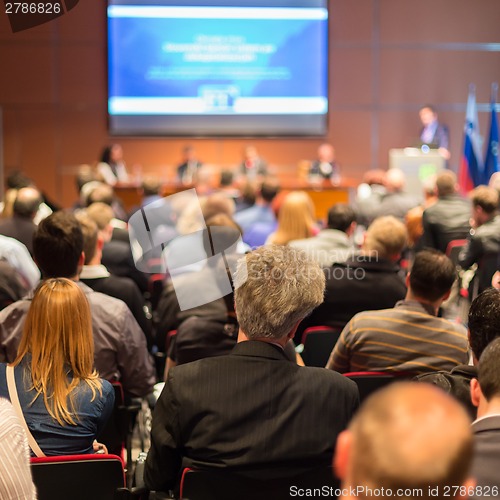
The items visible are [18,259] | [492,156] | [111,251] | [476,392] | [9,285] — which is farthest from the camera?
[492,156]

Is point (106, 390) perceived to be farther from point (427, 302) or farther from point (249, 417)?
point (427, 302)

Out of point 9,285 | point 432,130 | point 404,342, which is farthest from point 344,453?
point 432,130

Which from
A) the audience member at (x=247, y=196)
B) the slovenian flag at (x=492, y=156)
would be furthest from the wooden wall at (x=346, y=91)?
the audience member at (x=247, y=196)

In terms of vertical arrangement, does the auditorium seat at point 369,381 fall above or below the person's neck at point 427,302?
below

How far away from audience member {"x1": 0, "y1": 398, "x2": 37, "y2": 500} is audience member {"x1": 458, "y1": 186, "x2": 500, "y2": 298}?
13.2ft

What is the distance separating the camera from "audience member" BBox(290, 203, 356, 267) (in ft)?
15.4

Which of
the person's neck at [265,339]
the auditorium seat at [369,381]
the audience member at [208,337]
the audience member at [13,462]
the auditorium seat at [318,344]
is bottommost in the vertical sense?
the auditorium seat at [318,344]

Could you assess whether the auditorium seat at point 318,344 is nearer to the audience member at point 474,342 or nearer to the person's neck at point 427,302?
the person's neck at point 427,302

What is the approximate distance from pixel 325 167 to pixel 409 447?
10.1m

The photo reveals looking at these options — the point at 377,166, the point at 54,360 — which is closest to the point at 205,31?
the point at 377,166

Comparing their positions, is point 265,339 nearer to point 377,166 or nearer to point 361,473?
point 361,473

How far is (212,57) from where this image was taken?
1097 cm

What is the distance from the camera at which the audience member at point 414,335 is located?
304 cm

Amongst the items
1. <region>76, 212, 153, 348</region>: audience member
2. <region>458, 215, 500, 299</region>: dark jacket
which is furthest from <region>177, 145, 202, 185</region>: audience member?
<region>76, 212, 153, 348</region>: audience member
